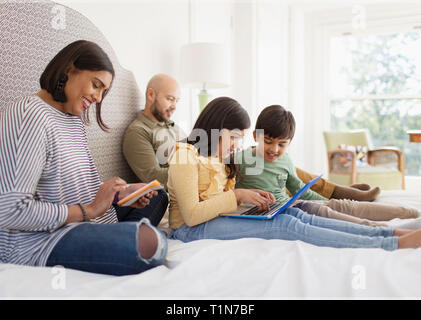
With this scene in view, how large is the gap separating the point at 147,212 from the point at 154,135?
59cm

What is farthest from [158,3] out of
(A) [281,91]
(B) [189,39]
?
(A) [281,91]

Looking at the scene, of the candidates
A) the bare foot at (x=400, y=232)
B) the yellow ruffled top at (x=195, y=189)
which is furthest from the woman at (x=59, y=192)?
the bare foot at (x=400, y=232)

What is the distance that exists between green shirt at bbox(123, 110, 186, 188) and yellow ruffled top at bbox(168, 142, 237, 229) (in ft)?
1.31

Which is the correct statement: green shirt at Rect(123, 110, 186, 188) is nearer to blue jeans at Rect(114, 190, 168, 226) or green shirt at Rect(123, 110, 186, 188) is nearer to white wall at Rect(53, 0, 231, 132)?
blue jeans at Rect(114, 190, 168, 226)

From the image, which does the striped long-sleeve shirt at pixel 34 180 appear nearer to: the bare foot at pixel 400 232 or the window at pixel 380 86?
the bare foot at pixel 400 232

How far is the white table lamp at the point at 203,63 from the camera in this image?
256cm

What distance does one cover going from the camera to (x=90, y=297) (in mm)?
808

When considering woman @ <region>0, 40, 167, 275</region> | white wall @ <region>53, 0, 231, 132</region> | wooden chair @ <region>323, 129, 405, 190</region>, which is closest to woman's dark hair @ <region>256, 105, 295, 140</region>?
woman @ <region>0, 40, 167, 275</region>

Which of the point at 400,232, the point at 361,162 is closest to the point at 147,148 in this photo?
the point at 400,232

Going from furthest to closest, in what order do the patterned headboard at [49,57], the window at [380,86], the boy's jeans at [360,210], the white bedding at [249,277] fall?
the window at [380,86] < the boy's jeans at [360,210] < the patterned headboard at [49,57] < the white bedding at [249,277]

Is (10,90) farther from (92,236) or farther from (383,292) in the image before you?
(383,292)

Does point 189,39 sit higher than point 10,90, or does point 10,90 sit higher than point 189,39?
point 189,39

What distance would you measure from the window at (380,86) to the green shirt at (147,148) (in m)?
3.62
